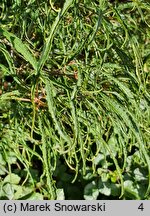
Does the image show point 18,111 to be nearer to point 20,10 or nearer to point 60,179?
point 20,10

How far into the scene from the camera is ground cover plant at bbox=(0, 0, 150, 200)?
2.43ft

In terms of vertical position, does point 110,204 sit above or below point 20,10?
below

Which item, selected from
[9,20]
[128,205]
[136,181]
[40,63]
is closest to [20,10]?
[9,20]

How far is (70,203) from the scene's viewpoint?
125 cm

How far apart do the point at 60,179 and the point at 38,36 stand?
1.84 feet

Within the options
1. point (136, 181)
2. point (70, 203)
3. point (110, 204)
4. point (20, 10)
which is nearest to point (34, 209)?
point (70, 203)

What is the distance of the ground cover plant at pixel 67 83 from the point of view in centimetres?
74

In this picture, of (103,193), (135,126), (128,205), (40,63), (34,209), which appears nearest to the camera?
(40,63)

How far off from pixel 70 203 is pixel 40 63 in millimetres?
710

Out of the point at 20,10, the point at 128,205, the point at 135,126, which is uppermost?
the point at 20,10

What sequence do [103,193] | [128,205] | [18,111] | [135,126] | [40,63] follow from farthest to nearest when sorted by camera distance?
1. [103,193]
2. [128,205]
3. [18,111]
4. [135,126]
5. [40,63]

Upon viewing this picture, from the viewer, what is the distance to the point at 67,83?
0.87 m

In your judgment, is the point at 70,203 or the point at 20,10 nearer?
the point at 20,10

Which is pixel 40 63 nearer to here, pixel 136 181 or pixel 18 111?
pixel 18 111
